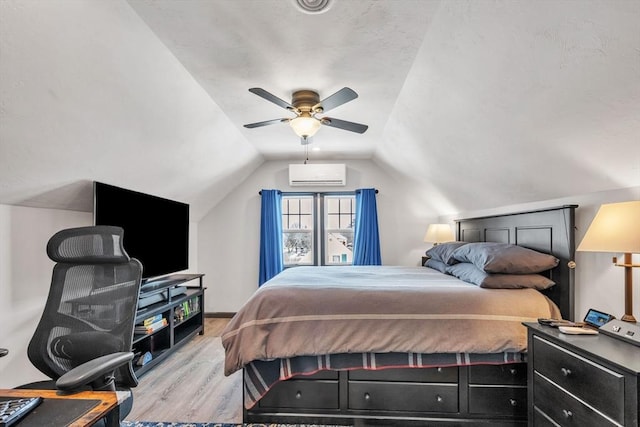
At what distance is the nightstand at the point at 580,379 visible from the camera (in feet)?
4.20

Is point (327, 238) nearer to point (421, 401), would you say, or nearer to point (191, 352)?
point (191, 352)

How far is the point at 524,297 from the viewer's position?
2.17 metres

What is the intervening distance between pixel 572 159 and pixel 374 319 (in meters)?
1.62

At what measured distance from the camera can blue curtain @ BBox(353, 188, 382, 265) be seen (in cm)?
489

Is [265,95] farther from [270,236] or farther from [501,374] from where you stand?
[270,236]

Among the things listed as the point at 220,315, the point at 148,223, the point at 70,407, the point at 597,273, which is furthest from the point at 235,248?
the point at 597,273

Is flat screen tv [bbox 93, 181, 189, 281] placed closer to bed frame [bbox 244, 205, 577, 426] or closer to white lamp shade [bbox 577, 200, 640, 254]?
bed frame [bbox 244, 205, 577, 426]

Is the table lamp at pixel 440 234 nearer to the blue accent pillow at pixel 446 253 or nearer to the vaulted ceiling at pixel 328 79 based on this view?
the blue accent pillow at pixel 446 253

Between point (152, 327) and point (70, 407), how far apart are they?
2.12 metres

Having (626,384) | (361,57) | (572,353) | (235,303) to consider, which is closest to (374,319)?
(572,353)

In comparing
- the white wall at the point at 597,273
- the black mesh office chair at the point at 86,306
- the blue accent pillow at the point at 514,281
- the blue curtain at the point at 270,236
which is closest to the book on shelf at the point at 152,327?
the black mesh office chair at the point at 86,306

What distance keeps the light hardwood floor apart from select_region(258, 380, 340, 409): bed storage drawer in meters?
0.33

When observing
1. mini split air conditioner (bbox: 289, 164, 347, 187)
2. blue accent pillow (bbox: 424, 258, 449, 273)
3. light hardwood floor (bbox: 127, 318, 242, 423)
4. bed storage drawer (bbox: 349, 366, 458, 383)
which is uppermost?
mini split air conditioner (bbox: 289, 164, 347, 187)

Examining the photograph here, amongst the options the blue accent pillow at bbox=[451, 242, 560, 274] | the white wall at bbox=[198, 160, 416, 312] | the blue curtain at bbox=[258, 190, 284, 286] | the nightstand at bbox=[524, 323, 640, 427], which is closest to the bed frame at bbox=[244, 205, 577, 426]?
the blue accent pillow at bbox=[451, 242, 560, 274]
